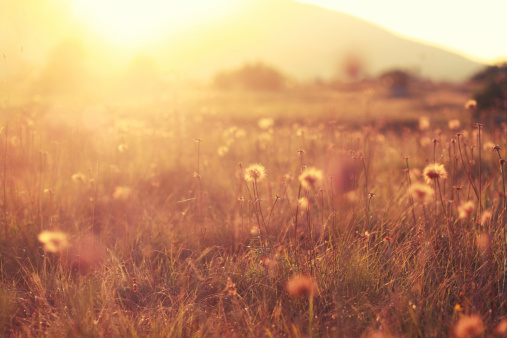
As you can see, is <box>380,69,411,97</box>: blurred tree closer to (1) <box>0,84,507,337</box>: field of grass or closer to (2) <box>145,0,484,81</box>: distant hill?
(1) <box>0,84,507,337</box>: field of grass

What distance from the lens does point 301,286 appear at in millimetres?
1702

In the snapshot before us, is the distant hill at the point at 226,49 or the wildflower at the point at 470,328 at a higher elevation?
the distant hill at the point at 226,49

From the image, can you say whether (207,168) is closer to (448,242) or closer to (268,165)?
(268,165)

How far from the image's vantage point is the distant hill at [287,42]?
7719 centimetres

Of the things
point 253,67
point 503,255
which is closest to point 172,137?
point 503,255

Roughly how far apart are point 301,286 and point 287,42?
101 meters

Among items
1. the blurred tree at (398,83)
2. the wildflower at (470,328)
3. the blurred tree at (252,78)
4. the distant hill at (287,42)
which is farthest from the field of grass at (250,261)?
the distant hill at (287,42)

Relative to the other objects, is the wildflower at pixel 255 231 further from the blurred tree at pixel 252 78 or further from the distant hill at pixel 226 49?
the blurred tree at pixel 252 78

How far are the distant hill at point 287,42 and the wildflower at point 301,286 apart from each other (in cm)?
6700

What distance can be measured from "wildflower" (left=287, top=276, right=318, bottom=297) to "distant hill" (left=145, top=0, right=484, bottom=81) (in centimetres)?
6700

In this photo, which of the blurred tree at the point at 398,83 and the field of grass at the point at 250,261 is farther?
the blurred tree at the point at 398,83

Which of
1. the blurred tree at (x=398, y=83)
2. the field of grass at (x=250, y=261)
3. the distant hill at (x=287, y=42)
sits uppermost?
the distant hill at (x=287, y=42)

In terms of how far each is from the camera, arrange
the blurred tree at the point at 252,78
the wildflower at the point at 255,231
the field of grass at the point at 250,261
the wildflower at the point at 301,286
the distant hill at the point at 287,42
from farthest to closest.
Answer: the distant hill at the point at 287,42
the blurred tree at the point at 252,78
the wildflower at the point at 255,231
the field of grass at the point at 250,261
the wildflower at the point at 301,286

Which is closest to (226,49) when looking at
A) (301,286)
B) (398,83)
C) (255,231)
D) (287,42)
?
(287,42)
